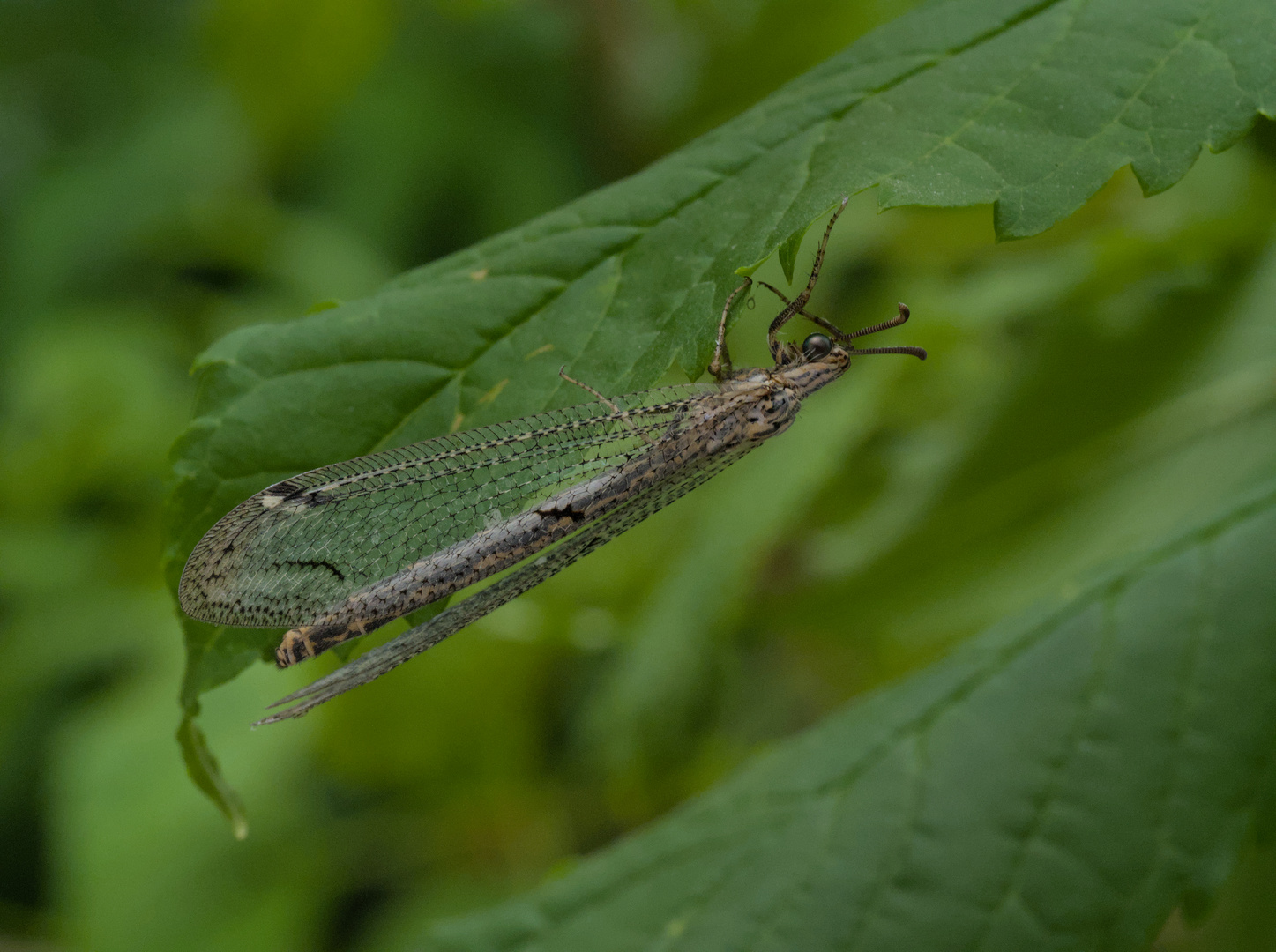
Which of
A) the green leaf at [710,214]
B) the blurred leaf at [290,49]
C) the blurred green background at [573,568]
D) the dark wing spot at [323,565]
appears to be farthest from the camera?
the blurred leaf at [290,49]

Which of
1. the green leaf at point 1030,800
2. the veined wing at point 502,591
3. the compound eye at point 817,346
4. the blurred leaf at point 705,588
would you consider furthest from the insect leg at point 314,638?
the compound eye at point 817,346

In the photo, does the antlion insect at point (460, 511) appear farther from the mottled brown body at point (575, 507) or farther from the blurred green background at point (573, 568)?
the blurred green background at point (573, 568)

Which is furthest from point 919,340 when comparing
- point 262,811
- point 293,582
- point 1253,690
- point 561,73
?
point 561,73

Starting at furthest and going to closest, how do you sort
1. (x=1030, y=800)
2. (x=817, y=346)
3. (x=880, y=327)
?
1. (x=817, y=346)
2. (x=880, y=327)
3. (x=1030, y=800)

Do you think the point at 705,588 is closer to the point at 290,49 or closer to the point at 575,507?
the point at 575,507

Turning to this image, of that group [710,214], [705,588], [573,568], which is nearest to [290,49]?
[573,568]
